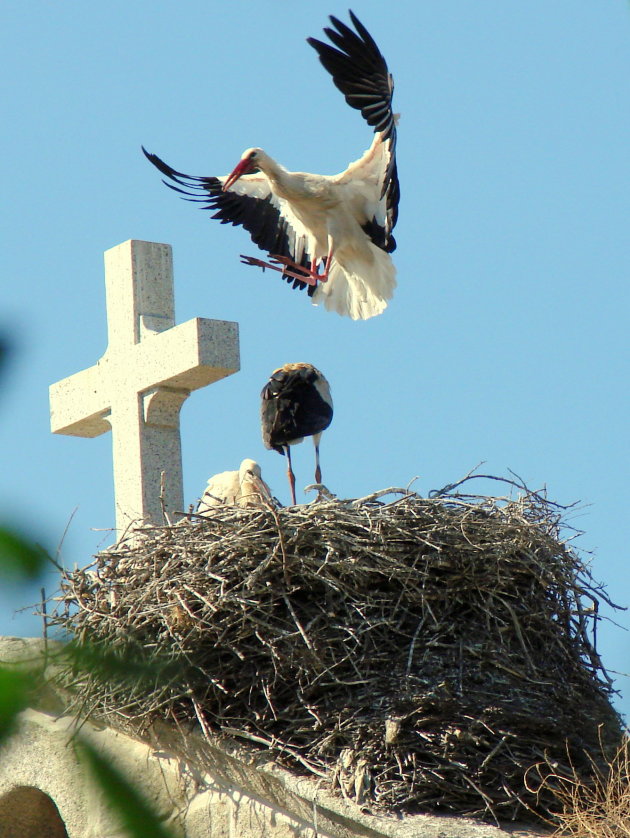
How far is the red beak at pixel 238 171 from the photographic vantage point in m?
8.25

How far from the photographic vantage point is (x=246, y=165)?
27.1 ft

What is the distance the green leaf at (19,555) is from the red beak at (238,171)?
311 inches

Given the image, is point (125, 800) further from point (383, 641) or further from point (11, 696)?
point (383, 641)

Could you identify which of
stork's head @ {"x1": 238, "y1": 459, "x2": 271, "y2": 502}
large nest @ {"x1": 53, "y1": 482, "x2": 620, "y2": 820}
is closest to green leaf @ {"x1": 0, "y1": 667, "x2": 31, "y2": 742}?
large nest @ {"x1": 53, "y1": 482, "x2": 620, "y2": 820}

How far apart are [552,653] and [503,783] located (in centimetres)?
86

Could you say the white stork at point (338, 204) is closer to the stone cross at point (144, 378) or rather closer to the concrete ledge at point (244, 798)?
the stone cross at point (144, 378)

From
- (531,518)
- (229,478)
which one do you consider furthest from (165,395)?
(531,518)

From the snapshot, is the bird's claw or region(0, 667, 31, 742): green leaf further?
the bird's claw

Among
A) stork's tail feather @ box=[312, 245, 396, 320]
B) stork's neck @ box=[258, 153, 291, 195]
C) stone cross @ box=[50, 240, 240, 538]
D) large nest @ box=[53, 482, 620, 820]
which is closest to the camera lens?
large nest @ box=[53, 482, 620, 820]

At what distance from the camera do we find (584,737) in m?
5.07

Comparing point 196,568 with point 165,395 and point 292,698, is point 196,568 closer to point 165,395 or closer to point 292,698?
point 292,698

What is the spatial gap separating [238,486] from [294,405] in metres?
0.69

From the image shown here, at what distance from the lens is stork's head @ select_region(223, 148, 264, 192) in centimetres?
818

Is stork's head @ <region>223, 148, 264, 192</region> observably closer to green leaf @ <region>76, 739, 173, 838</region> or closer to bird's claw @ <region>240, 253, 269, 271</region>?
bird's claw @ <region>240, 253, 269, 271</region>
